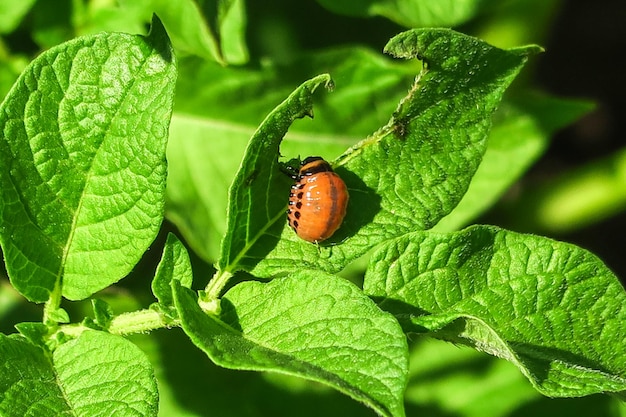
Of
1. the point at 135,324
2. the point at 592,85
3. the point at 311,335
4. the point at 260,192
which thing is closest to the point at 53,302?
the point at 135,324

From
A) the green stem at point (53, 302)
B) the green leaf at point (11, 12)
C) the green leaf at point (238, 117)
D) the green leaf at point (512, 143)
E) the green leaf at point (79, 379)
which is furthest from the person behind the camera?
the green leaf at point (512, 143)

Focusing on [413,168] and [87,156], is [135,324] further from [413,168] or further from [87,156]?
[413,168]

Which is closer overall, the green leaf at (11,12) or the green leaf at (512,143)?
the green leaf at (11,12)

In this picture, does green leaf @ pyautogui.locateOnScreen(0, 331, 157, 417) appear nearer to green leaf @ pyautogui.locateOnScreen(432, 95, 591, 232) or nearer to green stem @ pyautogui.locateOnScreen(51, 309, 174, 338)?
green stem @ pyautogui.locateOnScreen(51, 309, 174, 338)

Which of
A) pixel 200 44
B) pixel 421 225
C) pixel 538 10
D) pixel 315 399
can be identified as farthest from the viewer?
pixel 538 10

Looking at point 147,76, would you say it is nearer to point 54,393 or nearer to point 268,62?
point 54,393

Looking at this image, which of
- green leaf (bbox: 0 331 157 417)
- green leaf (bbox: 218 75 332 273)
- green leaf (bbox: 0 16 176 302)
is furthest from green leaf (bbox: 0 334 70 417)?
green leaf (bbox: 218 75 332 273)

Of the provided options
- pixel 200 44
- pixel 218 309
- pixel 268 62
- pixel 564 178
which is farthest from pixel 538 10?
pixel 218 309

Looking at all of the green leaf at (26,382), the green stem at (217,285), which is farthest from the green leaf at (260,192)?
the green leaf at (26,382)

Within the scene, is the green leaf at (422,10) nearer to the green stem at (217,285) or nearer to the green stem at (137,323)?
the green stem at (217,285)
